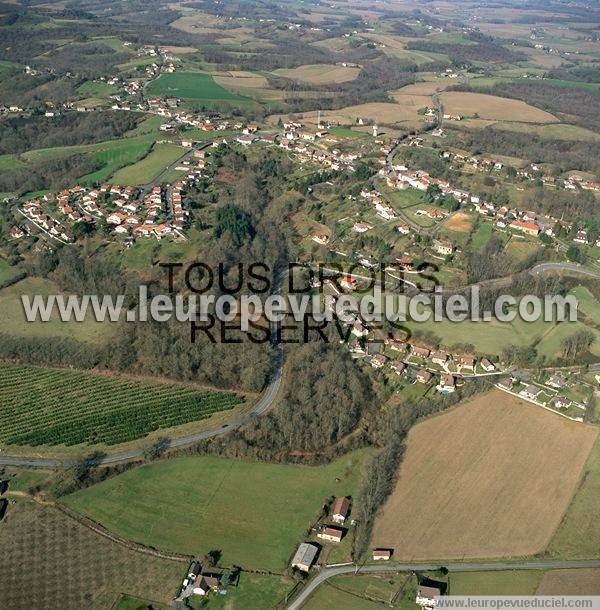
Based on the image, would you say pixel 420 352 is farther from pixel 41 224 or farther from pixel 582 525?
pixel 41 224

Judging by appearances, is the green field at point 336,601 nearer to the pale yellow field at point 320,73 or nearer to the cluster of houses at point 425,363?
the cluster of houses at point 425,363

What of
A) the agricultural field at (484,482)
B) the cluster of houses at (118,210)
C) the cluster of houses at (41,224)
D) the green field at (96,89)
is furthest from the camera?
the green field at (96,89)

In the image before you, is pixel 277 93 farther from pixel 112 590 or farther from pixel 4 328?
pixel 112 590

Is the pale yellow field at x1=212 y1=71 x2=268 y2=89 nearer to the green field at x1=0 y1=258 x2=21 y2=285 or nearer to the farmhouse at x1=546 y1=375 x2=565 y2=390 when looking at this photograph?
the green field at x1=0 y1=258 x2=21 y2=285

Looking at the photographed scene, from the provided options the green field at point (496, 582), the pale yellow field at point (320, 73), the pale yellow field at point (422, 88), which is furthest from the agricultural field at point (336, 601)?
the pale yellow field at point (320, 73)

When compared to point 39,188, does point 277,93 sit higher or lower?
higher

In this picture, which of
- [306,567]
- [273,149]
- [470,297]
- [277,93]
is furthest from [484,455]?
[277,93]

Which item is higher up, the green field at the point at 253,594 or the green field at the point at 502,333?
the green field at the point at 502,333
